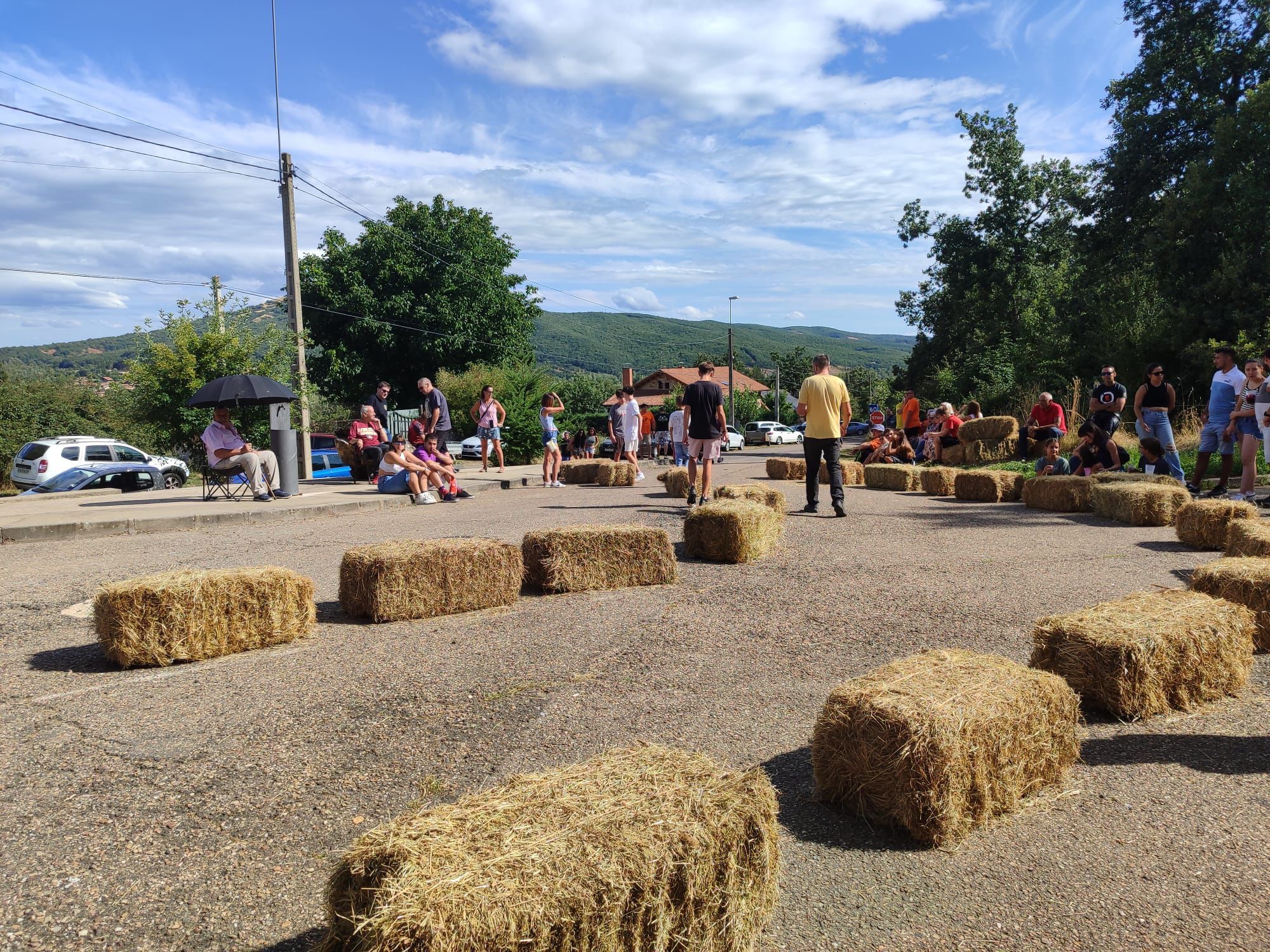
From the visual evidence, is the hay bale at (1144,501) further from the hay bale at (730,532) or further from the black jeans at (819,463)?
the hay bale at (730,532)

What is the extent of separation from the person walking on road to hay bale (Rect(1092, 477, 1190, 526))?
4.75m

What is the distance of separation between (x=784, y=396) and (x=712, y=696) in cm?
10872

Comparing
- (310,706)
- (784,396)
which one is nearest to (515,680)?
(310,706)

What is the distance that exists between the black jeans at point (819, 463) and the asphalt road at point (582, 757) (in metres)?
3.46

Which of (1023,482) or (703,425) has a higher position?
(703,425)

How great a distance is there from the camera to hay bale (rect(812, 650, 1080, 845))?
2.97 m

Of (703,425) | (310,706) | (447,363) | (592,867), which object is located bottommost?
(310,706)

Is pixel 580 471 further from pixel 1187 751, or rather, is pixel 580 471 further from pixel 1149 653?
pixel 1187 751

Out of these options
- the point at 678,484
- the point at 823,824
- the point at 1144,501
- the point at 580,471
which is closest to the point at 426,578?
the point at 823,824

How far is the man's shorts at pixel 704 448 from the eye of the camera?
1132 cm

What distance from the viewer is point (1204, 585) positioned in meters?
5.28

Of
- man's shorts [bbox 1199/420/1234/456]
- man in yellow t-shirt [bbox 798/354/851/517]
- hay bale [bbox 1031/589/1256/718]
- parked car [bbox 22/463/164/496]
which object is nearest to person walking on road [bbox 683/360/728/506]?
man in yellow t-shirt [bbox 798/354/851/517]

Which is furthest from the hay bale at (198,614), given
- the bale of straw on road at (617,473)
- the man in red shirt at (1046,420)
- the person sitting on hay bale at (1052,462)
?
the man in red shirt at (1046,420)

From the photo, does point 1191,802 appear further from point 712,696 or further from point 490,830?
point 490,830
